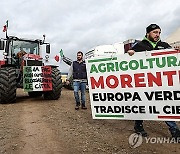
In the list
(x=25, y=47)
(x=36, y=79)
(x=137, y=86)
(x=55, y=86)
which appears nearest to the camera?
(x=137, y=86)

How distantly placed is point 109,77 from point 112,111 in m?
0.49

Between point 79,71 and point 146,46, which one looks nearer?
point 146,46

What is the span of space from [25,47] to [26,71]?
6.99ft

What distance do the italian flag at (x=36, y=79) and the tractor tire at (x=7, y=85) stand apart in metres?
0.45

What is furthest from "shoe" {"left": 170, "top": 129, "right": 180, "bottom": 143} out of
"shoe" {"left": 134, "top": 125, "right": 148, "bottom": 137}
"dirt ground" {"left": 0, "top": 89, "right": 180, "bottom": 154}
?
"shoe" {"left": 134, "top": 125, "right": 148, "bottom": 137}

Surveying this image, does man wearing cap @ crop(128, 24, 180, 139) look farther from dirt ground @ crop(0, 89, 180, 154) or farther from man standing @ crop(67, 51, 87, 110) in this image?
man standing @ crop(67, 51, 87, 110)

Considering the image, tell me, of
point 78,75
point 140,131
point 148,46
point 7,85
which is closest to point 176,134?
point 140,131

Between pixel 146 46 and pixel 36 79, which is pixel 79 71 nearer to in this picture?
pixel 36 79

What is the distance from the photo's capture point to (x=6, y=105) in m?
8.58

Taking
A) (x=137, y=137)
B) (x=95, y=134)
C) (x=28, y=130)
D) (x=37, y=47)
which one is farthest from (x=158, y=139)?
(x=37, y=47)

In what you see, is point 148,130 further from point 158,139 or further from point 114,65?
point 114,65

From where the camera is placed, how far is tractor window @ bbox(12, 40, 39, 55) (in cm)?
1060

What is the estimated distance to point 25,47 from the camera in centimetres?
1087

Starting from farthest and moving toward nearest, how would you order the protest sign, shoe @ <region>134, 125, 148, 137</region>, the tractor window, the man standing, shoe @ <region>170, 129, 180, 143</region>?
the tractor window < the man standing < shoe @ <region>134, 125, 148, 137</region> < shoe @ <region>170, 129, 180, 143</region> < the protest sign
